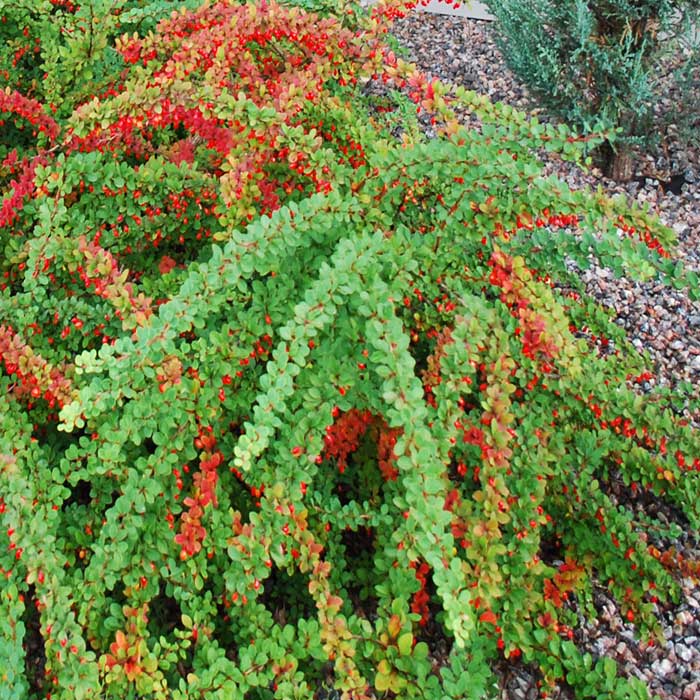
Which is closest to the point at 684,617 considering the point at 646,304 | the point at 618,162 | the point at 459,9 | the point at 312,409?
the point at 312,409

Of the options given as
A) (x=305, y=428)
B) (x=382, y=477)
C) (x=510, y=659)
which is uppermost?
(x=305, y=428)

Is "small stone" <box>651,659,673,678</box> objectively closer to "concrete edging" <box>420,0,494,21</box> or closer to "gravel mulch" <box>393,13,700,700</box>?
"gravel mulch" <box>393,13,700,700</box>

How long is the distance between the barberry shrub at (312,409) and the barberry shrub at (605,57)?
1266 mm

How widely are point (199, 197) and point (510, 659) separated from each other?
128cm

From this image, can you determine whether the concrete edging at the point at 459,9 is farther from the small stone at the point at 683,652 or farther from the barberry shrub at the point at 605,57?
the small stone at the point at 683,652

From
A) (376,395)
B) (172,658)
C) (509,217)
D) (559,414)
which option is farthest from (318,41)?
(172,658)

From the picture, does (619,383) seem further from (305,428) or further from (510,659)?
(305,428)

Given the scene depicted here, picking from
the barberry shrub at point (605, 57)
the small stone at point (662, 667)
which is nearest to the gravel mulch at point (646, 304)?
the small stone at point (662, 667)

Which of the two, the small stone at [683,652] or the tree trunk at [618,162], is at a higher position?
the tree trunk at [618,162]

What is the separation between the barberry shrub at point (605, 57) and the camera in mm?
2893

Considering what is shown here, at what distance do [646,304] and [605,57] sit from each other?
0.93 meters

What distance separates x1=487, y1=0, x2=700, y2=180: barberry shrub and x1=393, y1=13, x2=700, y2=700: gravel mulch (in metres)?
0.18

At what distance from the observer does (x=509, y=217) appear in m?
1.68

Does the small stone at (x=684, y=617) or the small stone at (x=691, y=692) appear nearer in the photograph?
the small stone at (x=691, y=692)
